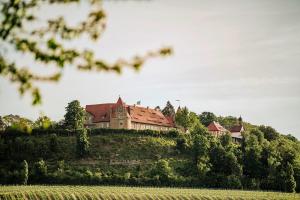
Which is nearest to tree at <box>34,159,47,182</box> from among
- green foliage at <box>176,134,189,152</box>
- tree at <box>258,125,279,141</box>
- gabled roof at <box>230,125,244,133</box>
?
green foliage at <box>176,134,189,152</box>

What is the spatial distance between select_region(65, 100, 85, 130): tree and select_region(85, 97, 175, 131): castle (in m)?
7.97

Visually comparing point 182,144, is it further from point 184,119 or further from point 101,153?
point 184,119

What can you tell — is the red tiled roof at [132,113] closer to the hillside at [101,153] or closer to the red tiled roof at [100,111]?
the red tiled roof at [100,111]

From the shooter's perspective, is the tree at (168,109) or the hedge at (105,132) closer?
the hedge at (105,132)

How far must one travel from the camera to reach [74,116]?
96.2 m

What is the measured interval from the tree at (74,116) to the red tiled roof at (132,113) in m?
8.09

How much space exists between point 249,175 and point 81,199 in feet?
131

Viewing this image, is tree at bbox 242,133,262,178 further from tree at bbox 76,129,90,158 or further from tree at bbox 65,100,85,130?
tree at bbox 65,100,85,130

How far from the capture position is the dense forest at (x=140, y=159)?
234 ft

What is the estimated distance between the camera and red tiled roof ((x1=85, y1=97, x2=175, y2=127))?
103 metres

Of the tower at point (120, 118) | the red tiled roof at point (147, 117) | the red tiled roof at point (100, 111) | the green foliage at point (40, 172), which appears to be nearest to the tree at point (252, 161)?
the tower at point (120, 118)

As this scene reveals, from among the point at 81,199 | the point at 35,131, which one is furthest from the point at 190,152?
the point at 81,199

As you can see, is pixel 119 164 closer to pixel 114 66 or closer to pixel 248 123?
pixel 114 66

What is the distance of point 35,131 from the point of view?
89188 mm
